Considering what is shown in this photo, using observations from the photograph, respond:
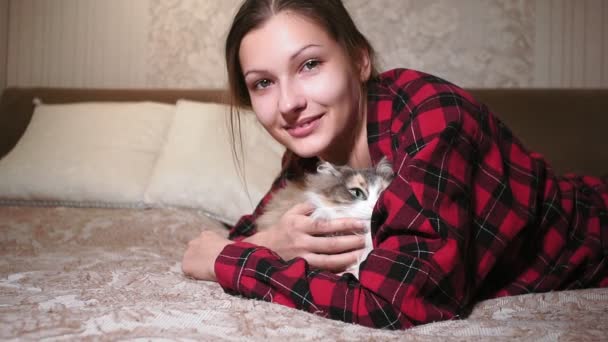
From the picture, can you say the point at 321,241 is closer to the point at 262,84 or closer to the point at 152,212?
the point at 262,84

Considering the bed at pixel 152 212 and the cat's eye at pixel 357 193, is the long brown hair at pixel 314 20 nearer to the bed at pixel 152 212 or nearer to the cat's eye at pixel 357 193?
the cat's eye at pixel 357 193

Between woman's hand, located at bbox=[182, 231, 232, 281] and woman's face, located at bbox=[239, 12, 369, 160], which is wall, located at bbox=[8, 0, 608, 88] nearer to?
woman's face, located at bbox=[239, 12, 369, 160]

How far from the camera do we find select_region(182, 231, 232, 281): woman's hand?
128cm

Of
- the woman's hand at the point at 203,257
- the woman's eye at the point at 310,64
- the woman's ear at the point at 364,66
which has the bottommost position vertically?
the woman's hand at the point at 203,257

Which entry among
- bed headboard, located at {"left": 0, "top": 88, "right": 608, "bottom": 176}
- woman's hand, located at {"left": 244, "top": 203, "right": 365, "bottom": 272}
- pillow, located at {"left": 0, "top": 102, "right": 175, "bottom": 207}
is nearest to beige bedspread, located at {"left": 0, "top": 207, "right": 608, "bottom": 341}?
woman's hand, located at {"left": 244, "top": 203, "right": 365, "bottom": 272}

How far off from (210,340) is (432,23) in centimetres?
251

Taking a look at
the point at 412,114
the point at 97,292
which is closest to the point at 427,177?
the point at 412,114

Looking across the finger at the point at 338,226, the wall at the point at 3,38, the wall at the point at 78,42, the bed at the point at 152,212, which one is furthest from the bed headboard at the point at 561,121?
the wall at the point at 3,38

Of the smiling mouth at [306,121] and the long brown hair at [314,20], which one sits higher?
the long brown hair at [314,20]

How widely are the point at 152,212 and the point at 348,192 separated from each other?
115 centimetres

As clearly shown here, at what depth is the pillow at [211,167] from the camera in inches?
92.2

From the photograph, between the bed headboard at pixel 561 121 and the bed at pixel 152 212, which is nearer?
the bed at pixel 152 212

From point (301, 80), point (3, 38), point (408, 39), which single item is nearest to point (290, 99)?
point (301, 80)

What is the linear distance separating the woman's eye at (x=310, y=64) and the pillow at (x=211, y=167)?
92 centimetres
